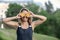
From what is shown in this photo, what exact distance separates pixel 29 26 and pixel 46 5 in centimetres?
4333

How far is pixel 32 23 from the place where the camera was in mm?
3508

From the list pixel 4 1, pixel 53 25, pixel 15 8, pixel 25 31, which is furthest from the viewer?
pixel 4 1

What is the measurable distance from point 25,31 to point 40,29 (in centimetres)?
2566

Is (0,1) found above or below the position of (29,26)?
below

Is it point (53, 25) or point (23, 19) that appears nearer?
point (23, 19)

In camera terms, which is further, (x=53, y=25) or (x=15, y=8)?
(x=15, y=8)

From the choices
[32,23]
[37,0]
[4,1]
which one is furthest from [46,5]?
[32,23]

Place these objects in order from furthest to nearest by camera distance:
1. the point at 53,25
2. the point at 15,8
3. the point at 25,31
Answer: the point at 15,8
the point at 53,25
the point at 25,31

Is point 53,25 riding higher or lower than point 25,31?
lower

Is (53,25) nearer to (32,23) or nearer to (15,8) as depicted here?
(15,8)

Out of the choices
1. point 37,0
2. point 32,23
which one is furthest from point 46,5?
point 32,23

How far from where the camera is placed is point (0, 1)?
147 ft

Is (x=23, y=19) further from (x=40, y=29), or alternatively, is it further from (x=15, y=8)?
(x=15, y=8)

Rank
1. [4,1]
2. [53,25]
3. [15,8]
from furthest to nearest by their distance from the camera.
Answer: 1. [4,1]
2. [15,8]
3. [53,25]
